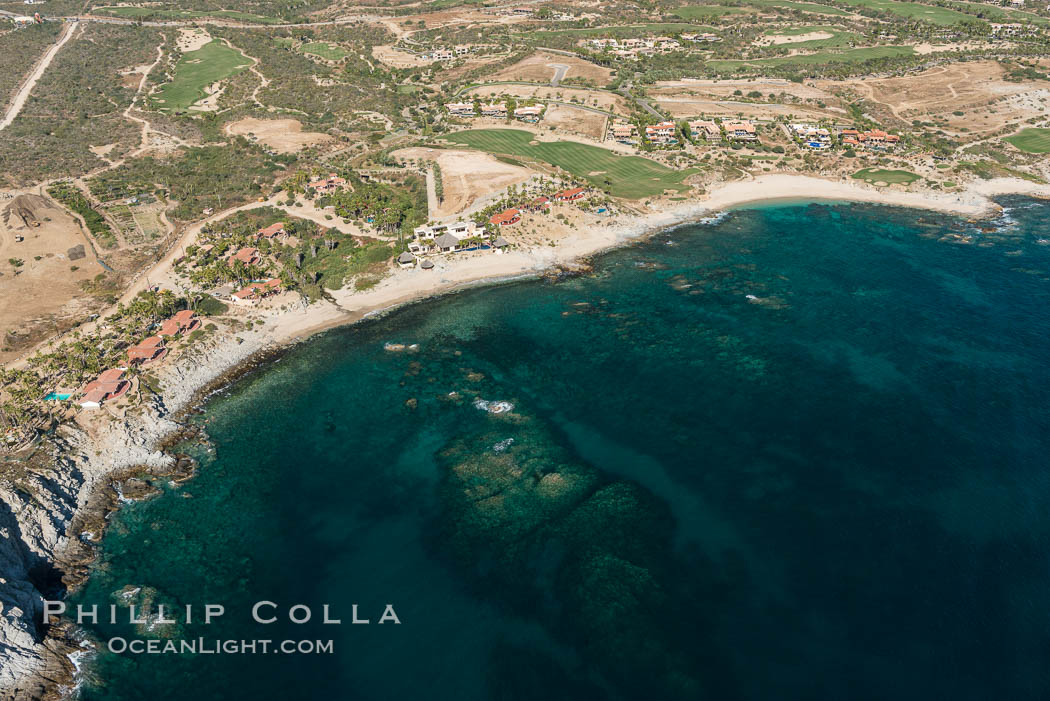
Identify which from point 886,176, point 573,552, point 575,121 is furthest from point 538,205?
point 886,176

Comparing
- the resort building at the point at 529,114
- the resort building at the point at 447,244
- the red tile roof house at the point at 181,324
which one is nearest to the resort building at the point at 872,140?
the resort building at the point at 529,114

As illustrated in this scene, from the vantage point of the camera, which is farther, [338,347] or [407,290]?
[407,290]

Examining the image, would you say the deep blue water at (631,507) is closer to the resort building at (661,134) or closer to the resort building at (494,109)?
the resort building at (661,134)

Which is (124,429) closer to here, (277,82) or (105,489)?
(105,489)

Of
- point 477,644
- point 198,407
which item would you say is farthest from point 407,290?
point 477,644

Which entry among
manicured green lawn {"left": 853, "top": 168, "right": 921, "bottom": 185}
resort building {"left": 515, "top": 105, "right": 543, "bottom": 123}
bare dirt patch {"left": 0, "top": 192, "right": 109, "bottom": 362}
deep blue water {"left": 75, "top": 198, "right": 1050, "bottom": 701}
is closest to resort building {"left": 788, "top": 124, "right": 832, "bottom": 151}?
manicured green lawn {"left": 853, "top": 168, "right": 921, "bottom": 185}

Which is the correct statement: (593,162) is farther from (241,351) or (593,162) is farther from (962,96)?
(962,96)

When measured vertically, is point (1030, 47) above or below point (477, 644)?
above
